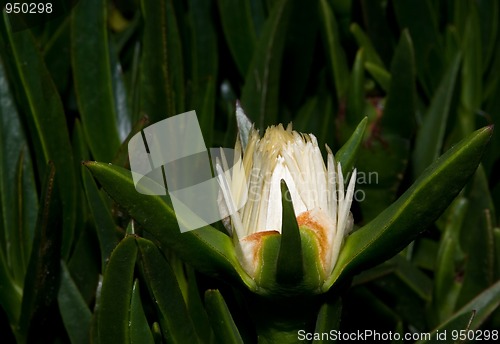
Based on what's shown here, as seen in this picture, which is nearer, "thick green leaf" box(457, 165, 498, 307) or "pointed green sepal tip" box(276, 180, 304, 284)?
"pointed green sepal tip" box(276, 180, 304, 284)

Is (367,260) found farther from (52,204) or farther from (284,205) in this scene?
(52,204)

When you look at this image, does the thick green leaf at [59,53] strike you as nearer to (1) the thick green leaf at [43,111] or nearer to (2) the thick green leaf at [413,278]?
(1) the thick green leaf at [43,111]

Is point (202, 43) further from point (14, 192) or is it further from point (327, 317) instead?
point (327, 317)

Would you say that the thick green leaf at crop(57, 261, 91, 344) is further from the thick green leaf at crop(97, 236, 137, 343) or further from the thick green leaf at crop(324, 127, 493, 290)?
the thick green leaf at crop(324, 127, 493, 290)

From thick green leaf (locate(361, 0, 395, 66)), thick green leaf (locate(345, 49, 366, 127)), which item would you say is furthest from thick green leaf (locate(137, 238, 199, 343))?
thick green leaf (locate(361, 0, 395, 66))

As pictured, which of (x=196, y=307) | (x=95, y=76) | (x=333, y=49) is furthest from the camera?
(x=333, y=49)

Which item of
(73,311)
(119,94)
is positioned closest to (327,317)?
(73,311)
